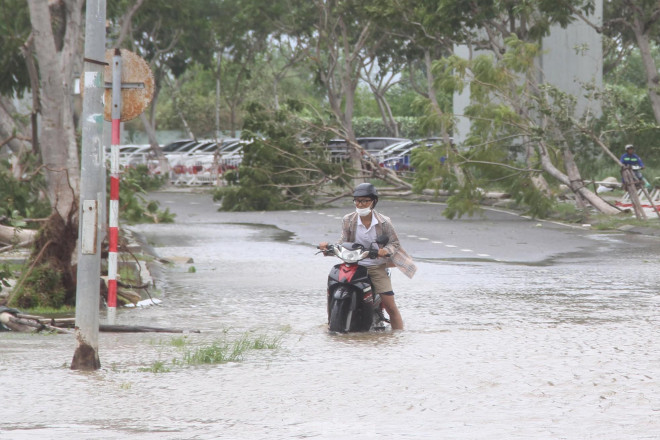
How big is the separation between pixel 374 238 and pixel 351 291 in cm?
58

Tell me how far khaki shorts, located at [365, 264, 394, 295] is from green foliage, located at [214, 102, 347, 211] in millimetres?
20422

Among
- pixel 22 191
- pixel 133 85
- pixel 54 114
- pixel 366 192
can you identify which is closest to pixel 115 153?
pixel 133 85

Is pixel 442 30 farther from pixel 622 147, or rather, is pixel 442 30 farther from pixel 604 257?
pixel 604 257

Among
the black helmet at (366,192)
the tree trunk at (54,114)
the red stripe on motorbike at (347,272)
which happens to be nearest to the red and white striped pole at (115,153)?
the red stripe on motorbike at (347,272)

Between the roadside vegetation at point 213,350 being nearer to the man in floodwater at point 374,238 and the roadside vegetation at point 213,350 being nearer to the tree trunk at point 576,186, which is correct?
the man in floodwater at point 374,238

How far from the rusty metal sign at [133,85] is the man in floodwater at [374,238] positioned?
2.15 meters

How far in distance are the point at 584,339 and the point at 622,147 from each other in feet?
96.3

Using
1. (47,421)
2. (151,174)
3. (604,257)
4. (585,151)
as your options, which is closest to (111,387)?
(47,421)

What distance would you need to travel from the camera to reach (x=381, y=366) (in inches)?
360

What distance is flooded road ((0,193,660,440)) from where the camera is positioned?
23.0 ft

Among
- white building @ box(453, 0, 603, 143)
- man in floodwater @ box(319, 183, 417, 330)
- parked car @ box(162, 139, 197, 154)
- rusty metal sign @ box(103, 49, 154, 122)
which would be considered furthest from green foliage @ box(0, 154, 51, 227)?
parked car @ box(162, 139, 197, 154)

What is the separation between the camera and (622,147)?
127 feet

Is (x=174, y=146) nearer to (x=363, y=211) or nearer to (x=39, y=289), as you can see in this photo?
(x=39, y=289)

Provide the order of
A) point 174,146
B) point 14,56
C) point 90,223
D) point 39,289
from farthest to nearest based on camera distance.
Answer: point 174,146 < point 14,56 < point 39,289 < point 90,223
